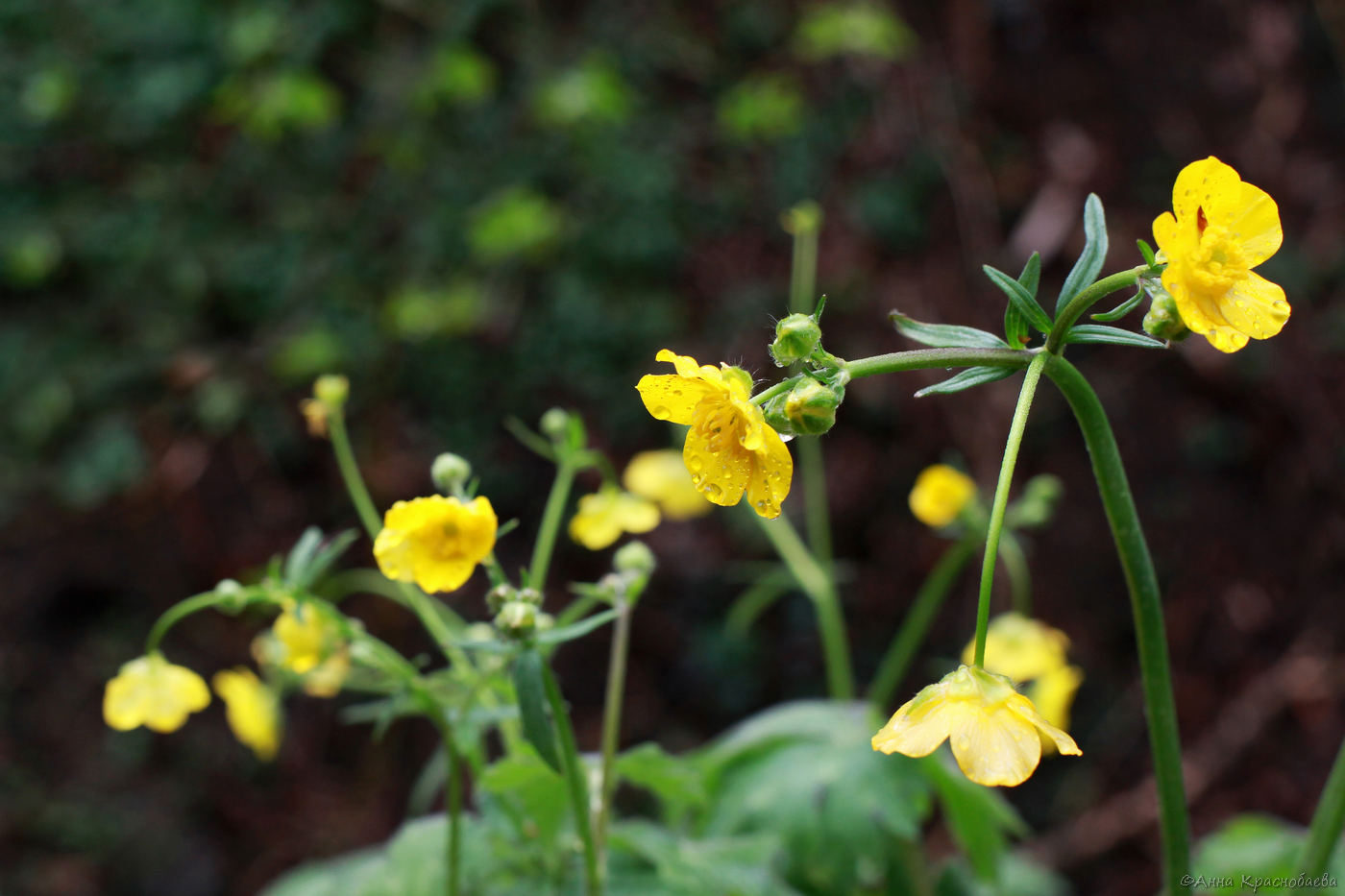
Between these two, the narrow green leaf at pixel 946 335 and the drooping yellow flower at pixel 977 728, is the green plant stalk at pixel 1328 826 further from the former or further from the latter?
the narrow green leaf at pixel 946 335

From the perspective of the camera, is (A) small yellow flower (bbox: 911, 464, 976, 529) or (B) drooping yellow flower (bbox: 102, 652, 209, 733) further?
(A) small yellow flower (bbox: 911, 464, 976, 529)

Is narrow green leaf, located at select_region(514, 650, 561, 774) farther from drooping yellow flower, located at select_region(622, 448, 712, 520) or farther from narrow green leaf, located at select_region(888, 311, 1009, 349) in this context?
drooping yellow flower, located at select_region(622, 448, 712, 520)

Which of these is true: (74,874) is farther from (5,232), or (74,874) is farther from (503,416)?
(5,232)

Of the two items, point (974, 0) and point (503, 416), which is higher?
point (974, 0)

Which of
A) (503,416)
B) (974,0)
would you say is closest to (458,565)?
(503,416)

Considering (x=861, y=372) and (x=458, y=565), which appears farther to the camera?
(x=458, y=565)

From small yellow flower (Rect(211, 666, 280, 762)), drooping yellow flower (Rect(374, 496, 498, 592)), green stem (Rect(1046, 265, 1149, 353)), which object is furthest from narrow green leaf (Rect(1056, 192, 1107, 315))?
small yellow flower (Rect(211, 666, 280, 762))
